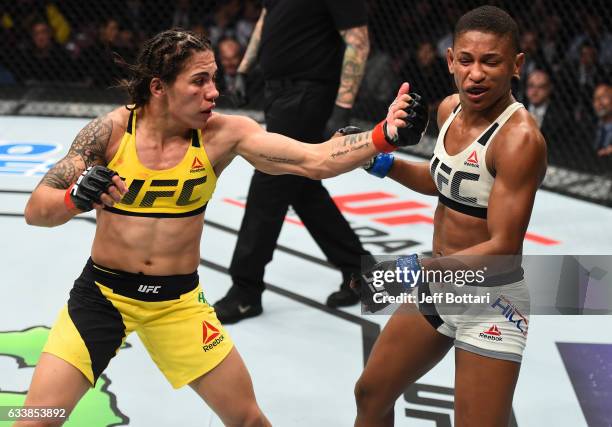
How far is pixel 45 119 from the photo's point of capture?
737cm

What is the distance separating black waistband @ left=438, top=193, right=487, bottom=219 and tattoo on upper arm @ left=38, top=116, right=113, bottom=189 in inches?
36.4

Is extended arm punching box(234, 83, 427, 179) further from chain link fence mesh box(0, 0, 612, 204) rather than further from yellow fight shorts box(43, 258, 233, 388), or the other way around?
chain link fence mesh box(0, 0, 612, 204)

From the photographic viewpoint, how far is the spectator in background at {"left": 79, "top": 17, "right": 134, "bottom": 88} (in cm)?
801

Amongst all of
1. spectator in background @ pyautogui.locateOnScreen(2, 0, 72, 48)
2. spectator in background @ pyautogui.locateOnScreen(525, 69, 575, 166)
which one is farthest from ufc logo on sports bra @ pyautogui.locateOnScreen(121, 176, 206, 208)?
spectator in background @ pyautogui.locateOnScreen(2, 0, 72, 48)

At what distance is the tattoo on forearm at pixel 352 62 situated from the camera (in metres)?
3.75

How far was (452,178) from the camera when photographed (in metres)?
2.33

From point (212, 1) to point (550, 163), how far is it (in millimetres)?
3638

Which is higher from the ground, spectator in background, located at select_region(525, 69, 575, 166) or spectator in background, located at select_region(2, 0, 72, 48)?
spectator in background, located at select_region(2, 0, 72, 48)

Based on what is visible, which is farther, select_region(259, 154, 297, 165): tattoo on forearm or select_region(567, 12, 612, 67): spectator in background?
select_region(567, 12, 612, 67): spectator in background

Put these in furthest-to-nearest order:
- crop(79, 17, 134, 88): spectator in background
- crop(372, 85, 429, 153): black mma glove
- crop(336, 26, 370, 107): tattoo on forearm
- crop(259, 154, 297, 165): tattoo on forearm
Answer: crop(79, 17, 134, 88): spectator in background < crop(336, 26, 370, 107): tattoo on forearm < crop(259, 154, 297, 165): tattoo on forearm < crop(372, 85, 429, 153): black mma glove

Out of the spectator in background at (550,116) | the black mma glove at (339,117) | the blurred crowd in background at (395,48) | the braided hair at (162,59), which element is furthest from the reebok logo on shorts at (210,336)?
the spectator in background at (550,116)

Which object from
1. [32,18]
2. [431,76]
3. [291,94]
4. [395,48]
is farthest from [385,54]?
[291,94]

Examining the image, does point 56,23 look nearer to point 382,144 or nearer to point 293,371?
point 293,371

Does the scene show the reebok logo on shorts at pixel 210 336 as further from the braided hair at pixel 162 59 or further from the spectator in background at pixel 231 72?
the spectator in background at pixel 231 72
